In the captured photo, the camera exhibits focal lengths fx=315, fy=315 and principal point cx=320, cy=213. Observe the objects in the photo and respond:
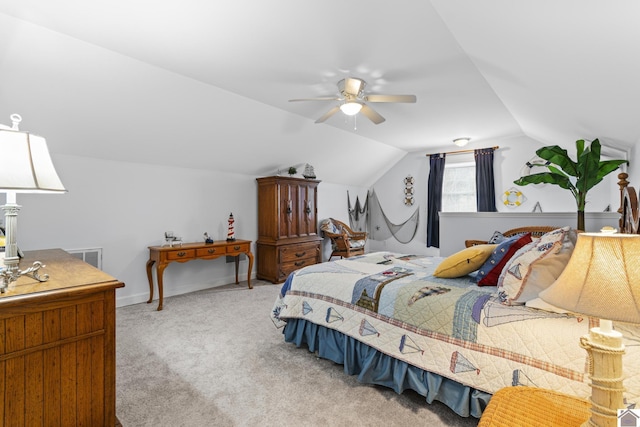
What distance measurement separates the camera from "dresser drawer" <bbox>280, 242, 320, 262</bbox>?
4927 mm

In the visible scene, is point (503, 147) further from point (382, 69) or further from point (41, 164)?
point (41, 164)

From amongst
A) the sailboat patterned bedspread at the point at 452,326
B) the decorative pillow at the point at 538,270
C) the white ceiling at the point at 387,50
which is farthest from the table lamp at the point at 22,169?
the decorative pillow at the point at 538,270

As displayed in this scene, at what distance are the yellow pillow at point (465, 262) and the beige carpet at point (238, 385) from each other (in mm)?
815

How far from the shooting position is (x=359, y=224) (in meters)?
7.32

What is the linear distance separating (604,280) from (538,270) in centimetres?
96

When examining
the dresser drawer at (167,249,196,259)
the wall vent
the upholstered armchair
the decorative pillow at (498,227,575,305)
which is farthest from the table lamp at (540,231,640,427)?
the upholstered armchair

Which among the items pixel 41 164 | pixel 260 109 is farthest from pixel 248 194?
pixel 41 164

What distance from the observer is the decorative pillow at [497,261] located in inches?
79.6

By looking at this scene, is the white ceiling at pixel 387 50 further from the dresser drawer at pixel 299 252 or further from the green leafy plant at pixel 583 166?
the dresser drawer at pixel 299 252

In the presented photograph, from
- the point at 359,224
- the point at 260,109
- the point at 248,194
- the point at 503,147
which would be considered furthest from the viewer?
the point at 359,224

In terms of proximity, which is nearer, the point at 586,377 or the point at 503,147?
the point at 586,377

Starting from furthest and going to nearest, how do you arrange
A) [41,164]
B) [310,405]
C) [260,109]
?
[260,109] → [310,405] → [41,164]

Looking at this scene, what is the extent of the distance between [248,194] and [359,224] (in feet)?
10.2

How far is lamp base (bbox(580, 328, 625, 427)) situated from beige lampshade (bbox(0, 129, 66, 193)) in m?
1.85
